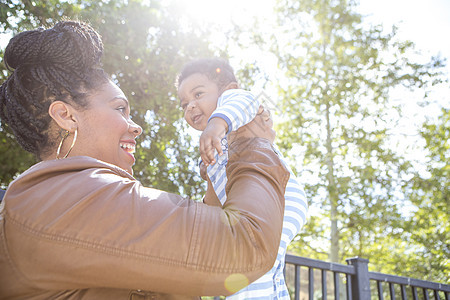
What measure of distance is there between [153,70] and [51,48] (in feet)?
11.0

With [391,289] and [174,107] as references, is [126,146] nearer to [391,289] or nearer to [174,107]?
→ [174,107]

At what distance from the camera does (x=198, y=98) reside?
262 cm

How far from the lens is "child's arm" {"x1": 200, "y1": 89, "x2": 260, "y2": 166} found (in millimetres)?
1370

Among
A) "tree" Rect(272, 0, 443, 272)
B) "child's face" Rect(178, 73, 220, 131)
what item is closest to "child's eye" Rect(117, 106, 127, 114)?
"child's face" Rect(178, 73, 220, 131)

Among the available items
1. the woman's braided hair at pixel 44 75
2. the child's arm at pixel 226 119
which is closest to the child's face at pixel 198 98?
the child's arm at pixel 226 119

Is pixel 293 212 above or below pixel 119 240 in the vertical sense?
above

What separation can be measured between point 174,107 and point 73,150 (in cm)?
350

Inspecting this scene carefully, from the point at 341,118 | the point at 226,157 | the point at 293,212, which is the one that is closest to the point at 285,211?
the point at 293,212

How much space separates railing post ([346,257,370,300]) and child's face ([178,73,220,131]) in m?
2.46

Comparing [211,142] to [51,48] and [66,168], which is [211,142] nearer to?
[66,168]

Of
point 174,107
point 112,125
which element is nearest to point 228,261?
point 112,125

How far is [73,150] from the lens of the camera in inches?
52.6

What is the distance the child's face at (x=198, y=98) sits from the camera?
254 cm

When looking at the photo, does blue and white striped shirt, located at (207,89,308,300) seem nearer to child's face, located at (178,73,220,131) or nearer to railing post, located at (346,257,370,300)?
child's face, located at (178,73,220,131)
